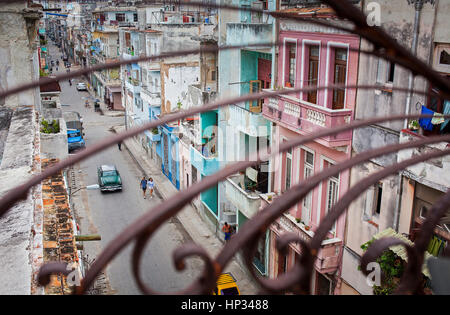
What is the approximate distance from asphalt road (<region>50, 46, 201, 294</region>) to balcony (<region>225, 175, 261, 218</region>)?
3403 mm

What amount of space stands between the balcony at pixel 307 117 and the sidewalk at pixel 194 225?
458 cm

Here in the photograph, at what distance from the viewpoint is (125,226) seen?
25422mm

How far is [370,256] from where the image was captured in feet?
9.34

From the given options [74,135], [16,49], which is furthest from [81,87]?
[16,49]

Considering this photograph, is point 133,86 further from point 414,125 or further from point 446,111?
point 446,111

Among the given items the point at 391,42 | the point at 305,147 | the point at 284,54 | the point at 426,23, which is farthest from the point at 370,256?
the point at 284,54

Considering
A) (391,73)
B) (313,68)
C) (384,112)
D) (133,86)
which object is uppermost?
(391,73)

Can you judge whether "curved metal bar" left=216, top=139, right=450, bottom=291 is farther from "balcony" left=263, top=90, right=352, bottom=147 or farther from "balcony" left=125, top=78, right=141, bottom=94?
A: "balcony" left=125, top=78, right=141, bottom=94

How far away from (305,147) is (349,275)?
4434mm

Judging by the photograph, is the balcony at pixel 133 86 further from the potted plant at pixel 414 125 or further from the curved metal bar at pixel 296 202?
the curved metal bar at pixel 296 202

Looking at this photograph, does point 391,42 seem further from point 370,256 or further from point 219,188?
point 219,188

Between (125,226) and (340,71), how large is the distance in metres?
15.5

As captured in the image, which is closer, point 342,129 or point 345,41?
point 342,129

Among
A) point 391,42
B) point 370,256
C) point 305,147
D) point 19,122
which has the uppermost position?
point 391,42
